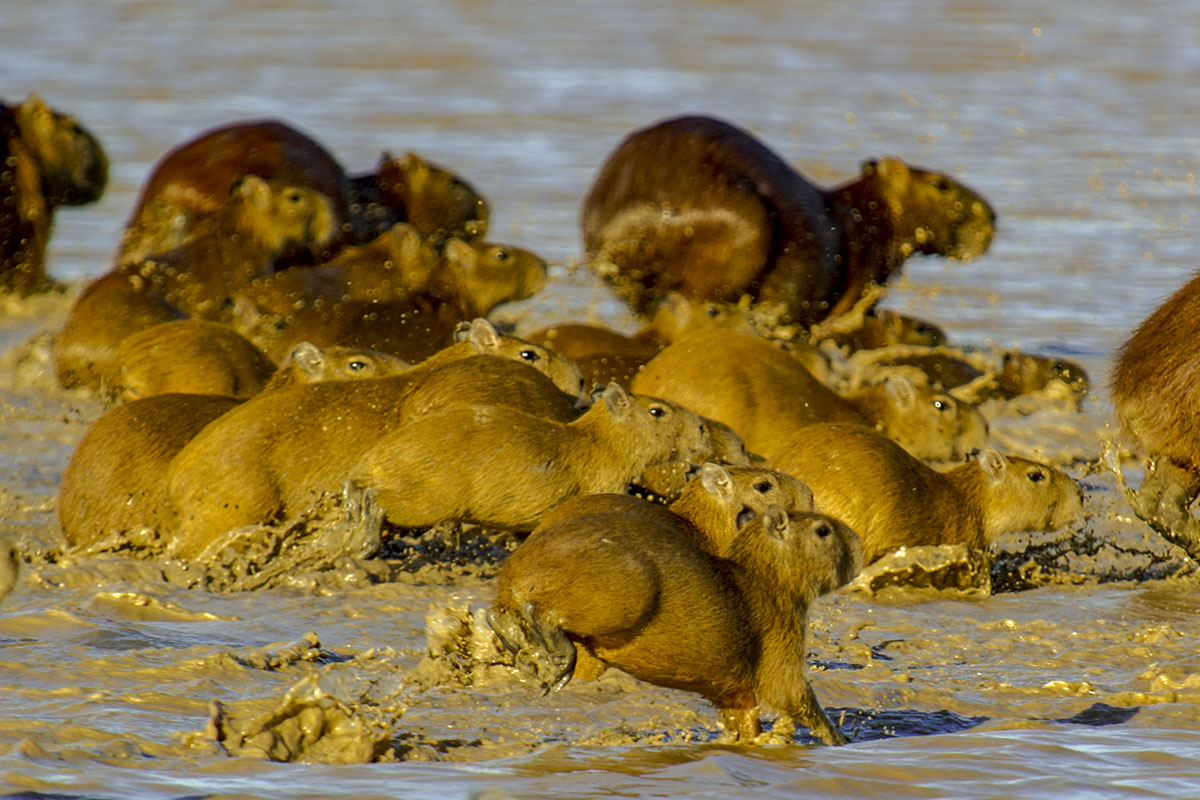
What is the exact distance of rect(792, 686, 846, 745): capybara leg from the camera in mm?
3916

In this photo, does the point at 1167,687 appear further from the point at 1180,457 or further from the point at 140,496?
the point at 140,496

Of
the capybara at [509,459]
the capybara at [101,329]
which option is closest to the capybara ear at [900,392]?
the capybara at [509,459]

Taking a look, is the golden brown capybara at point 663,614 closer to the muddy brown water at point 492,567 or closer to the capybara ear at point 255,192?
the muddy brown water at point 492,567

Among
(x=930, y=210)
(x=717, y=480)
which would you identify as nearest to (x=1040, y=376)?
(x=930, y=210)

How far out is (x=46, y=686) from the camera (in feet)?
13.3

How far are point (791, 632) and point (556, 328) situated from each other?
336 cm

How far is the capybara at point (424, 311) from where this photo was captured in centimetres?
700

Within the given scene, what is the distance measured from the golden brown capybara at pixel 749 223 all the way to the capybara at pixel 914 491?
2.61 m

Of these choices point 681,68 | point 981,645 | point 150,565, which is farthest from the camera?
point 681,68

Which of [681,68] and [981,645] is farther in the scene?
[681,68]

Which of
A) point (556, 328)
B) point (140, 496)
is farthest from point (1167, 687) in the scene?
point (556, 328)

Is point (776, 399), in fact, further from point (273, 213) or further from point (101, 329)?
point (273, 213)

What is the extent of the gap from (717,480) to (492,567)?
3.75 feet

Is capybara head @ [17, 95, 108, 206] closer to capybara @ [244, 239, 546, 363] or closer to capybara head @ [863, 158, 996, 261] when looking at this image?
capybara @ [244, 239, 546, 363]
